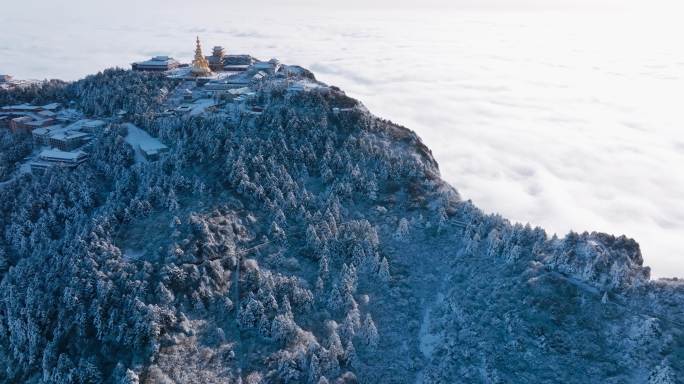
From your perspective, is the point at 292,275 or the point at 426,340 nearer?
the point at 426,340

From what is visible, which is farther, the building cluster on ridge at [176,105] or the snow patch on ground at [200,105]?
the snow patch on ground at [200,105]

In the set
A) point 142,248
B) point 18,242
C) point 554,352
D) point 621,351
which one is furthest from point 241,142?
point 621,351

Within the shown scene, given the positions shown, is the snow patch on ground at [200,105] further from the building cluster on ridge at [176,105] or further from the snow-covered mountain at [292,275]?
the snow-covered mountain at [292,275]

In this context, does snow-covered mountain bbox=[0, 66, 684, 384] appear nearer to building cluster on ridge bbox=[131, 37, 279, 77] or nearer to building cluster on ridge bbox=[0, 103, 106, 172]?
building cluster on ridge bbox=[0, 103, 106, 172]

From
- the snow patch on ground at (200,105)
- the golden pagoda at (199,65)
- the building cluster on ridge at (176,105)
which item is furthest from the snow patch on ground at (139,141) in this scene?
the golden pagoda at (199,65)

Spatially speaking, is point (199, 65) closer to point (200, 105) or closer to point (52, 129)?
point (200, 105)

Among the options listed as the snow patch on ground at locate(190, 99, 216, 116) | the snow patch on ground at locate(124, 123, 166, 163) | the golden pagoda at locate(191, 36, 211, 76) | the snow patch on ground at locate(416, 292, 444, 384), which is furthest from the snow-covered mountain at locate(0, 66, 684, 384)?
the golden pagoda at locate(191, 36, 211, 76)

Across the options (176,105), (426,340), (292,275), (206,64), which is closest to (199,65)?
(206,64)
